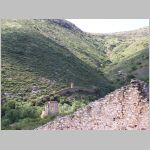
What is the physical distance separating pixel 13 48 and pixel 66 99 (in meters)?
5.41

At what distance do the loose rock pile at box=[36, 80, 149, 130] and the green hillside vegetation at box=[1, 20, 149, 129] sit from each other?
5119mm

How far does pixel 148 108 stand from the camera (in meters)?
16.1

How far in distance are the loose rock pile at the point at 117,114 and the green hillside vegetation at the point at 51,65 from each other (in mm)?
5119

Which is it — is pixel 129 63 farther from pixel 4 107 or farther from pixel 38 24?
pixel 4 107

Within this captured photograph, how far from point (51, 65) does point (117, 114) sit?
1458cm

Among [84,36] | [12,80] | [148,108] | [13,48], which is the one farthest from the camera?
[84,36]

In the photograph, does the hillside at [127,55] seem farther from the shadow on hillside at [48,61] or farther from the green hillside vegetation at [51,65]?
the shadow on hillside at [48,61]

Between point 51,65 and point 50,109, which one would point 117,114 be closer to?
point 50,109

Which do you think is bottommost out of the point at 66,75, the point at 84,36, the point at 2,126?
the point at 2,126

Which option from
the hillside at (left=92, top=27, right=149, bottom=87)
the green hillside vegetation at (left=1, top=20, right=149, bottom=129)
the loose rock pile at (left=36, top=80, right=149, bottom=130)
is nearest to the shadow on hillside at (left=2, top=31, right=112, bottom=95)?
the green hillside vegetation at (left=1, top=20, right=149, bottom=129)

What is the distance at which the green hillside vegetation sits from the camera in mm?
26719

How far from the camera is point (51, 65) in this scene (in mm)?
31203

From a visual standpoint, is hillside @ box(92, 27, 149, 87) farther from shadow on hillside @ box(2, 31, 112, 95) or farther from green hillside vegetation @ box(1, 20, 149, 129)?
shadow on hillside @ box(2, 31, 112, 95)

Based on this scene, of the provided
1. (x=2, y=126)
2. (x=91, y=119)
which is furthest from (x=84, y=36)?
(x=91, y=119)
